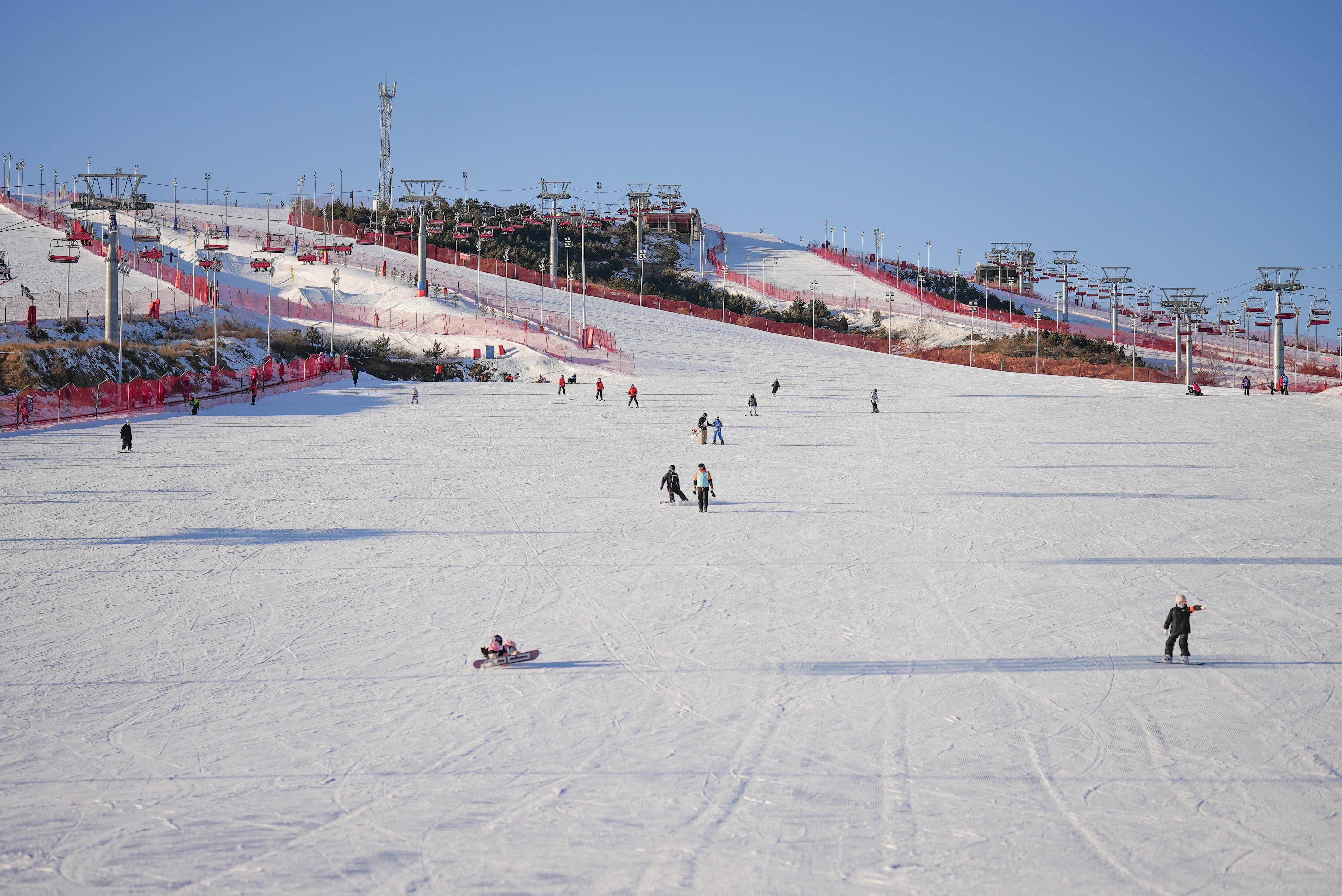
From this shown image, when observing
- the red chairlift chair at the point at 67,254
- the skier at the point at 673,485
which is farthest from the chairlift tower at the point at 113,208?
the skier at the point at 673,485

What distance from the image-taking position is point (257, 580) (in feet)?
50.4

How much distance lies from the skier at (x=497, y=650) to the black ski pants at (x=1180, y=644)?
768 cm

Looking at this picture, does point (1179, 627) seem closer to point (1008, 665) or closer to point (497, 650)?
point (1008, 665)

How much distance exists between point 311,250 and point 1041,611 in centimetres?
7174

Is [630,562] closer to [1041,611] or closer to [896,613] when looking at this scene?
[896,613]

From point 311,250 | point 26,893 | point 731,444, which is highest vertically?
point 311,250

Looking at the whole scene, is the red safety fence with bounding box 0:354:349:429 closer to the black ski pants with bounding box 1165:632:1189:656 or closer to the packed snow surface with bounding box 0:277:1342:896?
the packed snow surface with bounding box 0:277:1342:896

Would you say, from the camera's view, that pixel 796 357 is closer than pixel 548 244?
Yes

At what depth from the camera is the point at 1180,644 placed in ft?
39.4

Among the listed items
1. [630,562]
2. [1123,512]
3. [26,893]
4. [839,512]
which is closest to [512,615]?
[630,562]

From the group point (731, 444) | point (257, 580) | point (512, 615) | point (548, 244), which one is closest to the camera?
point (512, 615)

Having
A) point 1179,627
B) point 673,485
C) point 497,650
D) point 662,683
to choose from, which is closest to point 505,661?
→ point 497,650

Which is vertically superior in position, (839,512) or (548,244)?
(548,244)

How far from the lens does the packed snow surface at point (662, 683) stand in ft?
25.7
